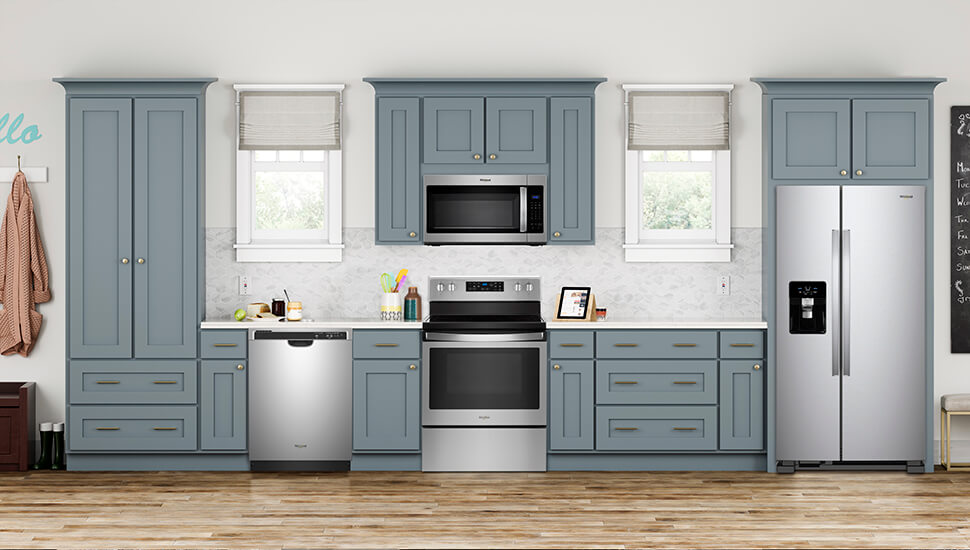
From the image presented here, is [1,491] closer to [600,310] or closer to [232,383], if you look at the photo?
[232,383]

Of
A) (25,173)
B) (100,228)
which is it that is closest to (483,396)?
(100,228)

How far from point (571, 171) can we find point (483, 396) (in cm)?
150

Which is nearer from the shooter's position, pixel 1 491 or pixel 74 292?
pixel 1 491

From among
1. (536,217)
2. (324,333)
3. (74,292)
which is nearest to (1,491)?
(74,292)

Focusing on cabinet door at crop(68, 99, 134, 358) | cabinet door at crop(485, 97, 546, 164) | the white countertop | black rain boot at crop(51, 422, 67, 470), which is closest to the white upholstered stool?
the white countertop

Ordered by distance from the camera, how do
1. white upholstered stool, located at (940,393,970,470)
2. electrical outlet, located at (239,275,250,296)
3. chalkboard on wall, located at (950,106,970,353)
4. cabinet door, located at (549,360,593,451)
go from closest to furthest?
cabinet door, located at (549,360,593,451)
white upholstered stool, located at (940,393,970,470)
chalkboard on wall, located at (950,106,970,353)
electrical outlet, located at (239,275,250,296)

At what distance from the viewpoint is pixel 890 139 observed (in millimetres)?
5094

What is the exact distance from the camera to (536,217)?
530cm

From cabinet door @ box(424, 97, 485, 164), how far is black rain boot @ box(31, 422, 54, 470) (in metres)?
2.89

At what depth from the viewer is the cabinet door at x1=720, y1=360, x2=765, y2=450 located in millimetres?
5133

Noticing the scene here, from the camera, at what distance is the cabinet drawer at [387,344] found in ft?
16.8

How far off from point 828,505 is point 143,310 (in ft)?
13.4

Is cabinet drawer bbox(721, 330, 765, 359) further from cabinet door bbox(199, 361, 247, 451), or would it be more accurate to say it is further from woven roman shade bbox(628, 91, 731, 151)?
cabinet door bbox(199, 361, 247, 451)

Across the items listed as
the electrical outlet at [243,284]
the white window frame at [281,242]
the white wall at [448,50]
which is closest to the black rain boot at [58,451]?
the white wall at [448,50]
